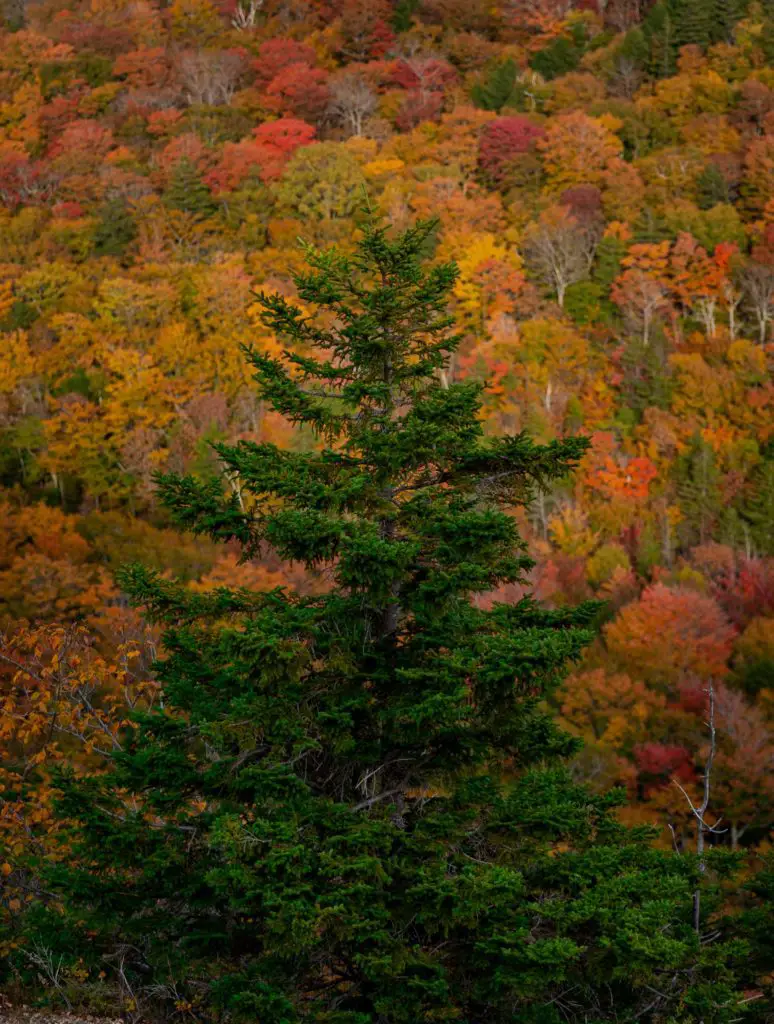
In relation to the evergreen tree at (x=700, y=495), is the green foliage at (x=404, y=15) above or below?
above

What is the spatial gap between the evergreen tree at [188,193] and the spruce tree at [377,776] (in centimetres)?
5360

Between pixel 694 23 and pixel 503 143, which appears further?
pixel 694 23

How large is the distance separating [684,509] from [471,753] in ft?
126

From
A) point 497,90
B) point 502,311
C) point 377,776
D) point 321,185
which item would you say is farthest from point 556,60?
point 377,776

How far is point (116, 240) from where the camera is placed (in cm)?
5991

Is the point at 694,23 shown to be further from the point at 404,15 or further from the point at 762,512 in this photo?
the point at 762,512

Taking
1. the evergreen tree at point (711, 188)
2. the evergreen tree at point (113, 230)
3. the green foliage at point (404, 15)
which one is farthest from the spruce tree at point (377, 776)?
the green foliage at point (404, 15)

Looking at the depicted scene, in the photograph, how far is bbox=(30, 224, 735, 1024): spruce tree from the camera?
811cm

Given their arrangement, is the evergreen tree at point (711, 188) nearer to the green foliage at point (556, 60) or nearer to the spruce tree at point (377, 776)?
the green foliage at point (556, 60)

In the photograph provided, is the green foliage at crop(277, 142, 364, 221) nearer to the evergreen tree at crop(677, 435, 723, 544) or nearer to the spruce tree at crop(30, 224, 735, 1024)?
the evergreen tree at crop(677, 435, 723, 544)

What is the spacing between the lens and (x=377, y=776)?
377 inches

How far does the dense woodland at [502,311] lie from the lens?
3394 centimetres

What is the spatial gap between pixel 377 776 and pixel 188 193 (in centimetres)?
5637

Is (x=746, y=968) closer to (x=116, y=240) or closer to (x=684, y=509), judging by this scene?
(x=684, y=509)
